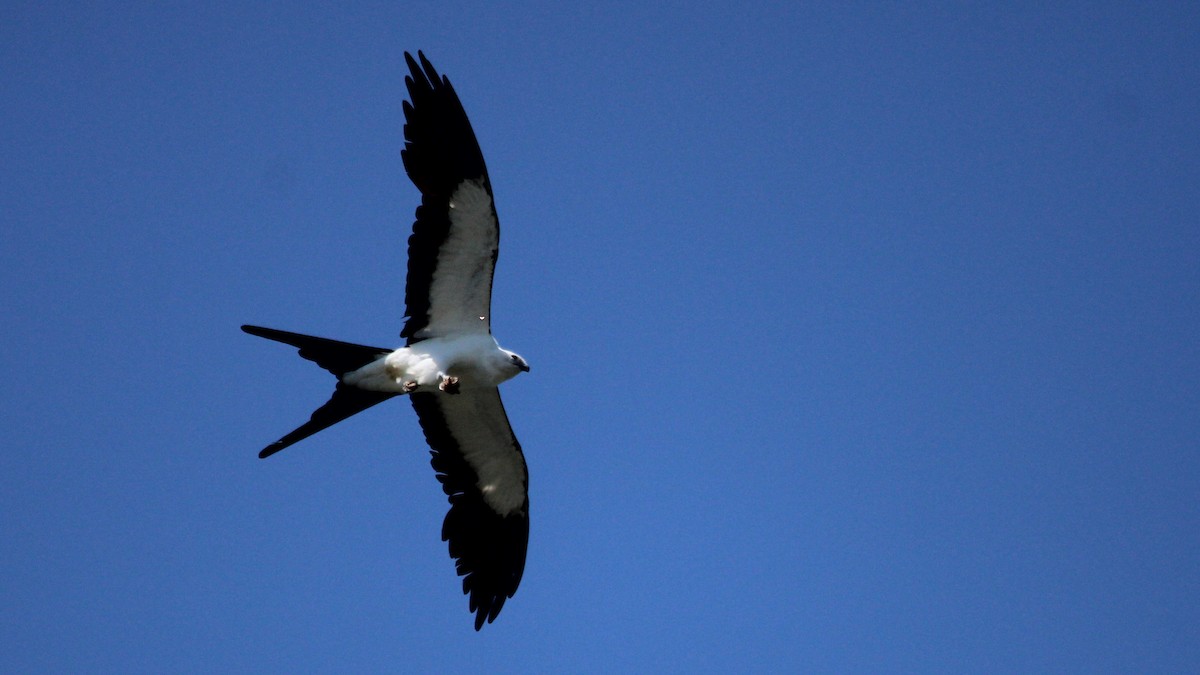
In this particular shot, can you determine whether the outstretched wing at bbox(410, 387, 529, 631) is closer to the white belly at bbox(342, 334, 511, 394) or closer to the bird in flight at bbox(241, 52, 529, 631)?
the bird in flight at bbox(241, 52, 529, 631)

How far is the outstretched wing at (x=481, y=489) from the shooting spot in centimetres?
1140

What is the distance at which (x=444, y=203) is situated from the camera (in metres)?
10.1

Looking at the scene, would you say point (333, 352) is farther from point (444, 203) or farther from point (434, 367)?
point (444, 203)

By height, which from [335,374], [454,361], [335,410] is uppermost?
[454,361]

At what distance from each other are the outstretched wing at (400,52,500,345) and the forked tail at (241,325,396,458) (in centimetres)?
72

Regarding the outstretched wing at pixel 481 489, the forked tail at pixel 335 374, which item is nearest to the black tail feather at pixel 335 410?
the forked tail at pixel 335 374

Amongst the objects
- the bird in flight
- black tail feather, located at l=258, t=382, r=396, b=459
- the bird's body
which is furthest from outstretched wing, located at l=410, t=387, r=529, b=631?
black tail feather, located at l=258, t=382, r=396, b=459

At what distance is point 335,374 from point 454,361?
1.20 meters

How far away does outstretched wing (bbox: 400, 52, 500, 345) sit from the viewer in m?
10.0

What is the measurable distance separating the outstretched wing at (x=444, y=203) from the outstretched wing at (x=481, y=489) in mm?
1238

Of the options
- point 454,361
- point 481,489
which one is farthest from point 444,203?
point 481,489

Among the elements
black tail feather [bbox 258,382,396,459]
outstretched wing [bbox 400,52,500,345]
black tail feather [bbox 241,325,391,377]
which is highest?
outstretched wing [bbox 400,52,500,345]

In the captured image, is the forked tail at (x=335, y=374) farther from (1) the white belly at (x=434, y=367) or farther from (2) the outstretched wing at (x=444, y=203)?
(2) the outstretched wing at (x=444, y=203)

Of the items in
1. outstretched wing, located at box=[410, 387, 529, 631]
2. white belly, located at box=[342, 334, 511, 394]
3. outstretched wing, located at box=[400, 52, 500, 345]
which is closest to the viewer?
outstretched wing, located at box=[400, 52, 500, 345]
